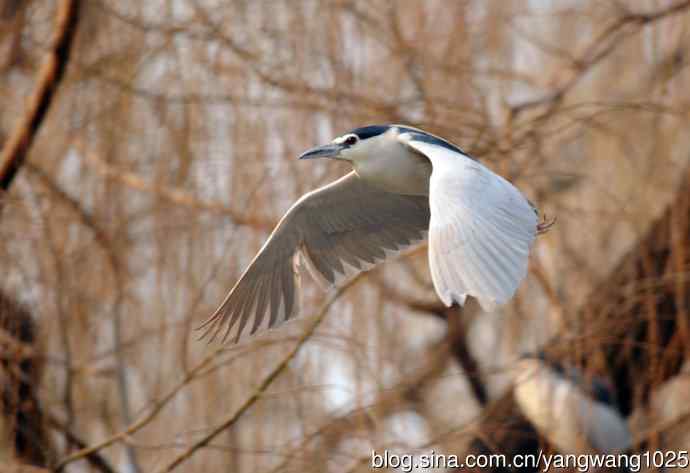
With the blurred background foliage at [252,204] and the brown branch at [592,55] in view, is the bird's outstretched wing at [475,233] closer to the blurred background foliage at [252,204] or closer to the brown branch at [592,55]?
the blurred background foliage at [252,204]

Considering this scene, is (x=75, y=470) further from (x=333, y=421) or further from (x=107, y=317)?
(x=333, y=421)

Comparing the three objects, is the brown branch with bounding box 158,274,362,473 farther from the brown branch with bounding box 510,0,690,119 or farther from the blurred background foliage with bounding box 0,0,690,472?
the brown branch with bounding box 510,0,690,119

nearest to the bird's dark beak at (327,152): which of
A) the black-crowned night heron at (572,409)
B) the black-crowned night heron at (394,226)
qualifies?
the black-crowned night heron at (394,226)

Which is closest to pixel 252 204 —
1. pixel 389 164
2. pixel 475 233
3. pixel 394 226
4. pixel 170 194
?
pixel 170 194

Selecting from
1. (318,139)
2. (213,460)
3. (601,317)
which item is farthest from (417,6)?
(213,460)

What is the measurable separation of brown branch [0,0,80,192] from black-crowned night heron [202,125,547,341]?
0.71m

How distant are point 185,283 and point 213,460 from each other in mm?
477

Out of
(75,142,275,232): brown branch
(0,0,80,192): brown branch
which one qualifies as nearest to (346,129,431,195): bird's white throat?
(75,142,275,232): brown branch

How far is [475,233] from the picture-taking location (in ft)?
6.04

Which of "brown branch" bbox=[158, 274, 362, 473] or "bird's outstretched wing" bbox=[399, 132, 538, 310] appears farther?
"brown branch" bbox=[158, 274, 362, 473]

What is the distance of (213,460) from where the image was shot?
2629 millimetres

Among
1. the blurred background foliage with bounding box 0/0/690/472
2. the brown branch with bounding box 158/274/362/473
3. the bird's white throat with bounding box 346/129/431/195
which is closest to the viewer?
the brown branch with bounding box 158/274/362/473

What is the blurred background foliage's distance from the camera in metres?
2.70

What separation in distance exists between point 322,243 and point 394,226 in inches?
7.3
